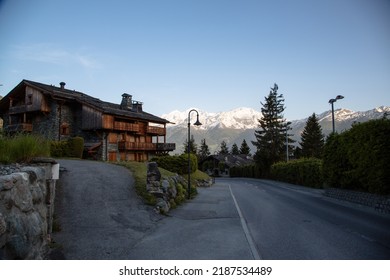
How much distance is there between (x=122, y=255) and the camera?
21.4 ft

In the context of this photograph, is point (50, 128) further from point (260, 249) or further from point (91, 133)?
point (260, 249)

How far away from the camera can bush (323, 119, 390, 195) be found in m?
14.0

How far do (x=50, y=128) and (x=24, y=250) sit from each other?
39283mm

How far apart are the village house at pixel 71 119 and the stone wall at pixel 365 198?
1177 inches

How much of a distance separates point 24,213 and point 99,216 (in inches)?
174

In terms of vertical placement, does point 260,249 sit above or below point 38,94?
below

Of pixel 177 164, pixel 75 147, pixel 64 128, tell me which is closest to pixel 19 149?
pixel 177 164

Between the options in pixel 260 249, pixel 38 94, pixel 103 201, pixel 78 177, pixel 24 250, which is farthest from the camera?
pixel 38 94

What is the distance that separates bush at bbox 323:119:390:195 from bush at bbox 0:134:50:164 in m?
14.2

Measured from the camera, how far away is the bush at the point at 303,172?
2764 cm

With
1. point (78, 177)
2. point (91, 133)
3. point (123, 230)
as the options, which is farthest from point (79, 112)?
point (123, 230)

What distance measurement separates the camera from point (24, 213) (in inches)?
198
